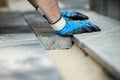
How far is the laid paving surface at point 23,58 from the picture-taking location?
1.19 meters

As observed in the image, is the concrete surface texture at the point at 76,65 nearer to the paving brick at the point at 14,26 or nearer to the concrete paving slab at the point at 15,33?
the concrete paving slab at the point at 15,33

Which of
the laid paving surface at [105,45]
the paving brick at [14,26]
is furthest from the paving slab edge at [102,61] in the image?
the paving brick at [14,26]

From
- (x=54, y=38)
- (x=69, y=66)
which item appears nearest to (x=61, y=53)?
(x=54, y=38)

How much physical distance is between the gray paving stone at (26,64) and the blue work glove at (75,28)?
23 centimetres

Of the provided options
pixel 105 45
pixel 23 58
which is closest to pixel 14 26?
pixel 23 58

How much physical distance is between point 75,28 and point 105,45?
365mm

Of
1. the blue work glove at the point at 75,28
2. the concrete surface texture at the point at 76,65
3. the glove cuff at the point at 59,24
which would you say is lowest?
the concrete surface texture at the point at 76,65

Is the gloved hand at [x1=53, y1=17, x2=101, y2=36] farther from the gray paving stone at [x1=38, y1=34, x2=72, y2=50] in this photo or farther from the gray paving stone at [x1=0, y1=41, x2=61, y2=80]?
the gray paving stone at [x1=0, y1=41, x2=61, y2=80]

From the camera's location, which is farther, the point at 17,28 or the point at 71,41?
the point at 17,28

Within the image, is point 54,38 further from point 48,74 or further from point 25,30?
point 48,74

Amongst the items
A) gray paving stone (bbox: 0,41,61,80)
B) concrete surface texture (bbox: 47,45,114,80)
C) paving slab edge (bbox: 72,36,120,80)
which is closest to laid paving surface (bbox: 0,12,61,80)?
gray paving stone (bbox: 0,41,61,80)

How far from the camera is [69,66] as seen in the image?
146 centimetres

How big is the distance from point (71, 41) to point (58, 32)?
122mm

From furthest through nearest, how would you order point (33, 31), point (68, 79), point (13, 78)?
point (33, 31)
point (68, 79)
point (13, 78)
